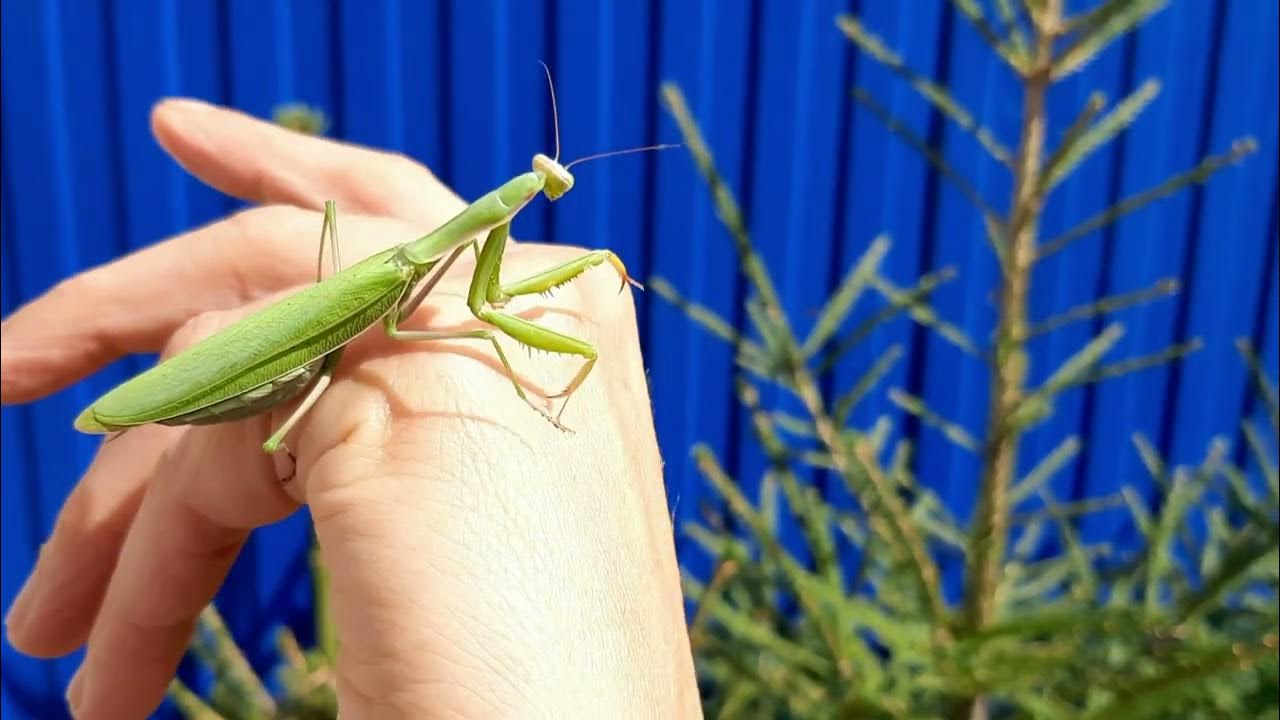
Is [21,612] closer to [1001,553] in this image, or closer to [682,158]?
[1001,553]

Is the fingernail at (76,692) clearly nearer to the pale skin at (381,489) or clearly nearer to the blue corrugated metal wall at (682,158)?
the pale skin at (381,489)

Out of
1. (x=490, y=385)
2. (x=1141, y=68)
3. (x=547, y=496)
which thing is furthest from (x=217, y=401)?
(x=1141, y=68)

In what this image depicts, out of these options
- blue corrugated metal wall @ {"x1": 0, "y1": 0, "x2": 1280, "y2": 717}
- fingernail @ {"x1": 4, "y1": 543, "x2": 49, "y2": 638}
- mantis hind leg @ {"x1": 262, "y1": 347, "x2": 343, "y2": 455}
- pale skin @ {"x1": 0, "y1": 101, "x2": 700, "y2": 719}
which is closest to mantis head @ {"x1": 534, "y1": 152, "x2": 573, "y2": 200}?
pale skin @ {"x1": 0, "y1": 101, "x2": 700, "y2": 719}

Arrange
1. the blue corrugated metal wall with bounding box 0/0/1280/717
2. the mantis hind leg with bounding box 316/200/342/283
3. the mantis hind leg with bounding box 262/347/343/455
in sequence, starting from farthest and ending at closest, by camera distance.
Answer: the blue corrugated metal wall with bounding box 0/0/1280/717 < the mantis hind leg with bounding box 316/200/342/283 < the mantis hind leg with bounding box 262/347/343/455

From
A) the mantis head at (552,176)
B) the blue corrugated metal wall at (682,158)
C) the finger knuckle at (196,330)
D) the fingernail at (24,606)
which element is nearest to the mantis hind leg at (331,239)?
the finger knuckle at (196,330)

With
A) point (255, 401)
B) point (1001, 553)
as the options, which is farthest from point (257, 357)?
point (1001, 553)

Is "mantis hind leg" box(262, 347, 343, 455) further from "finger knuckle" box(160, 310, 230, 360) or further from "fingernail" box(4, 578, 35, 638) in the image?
"fingernail" box(4, 578, 35, 638)
